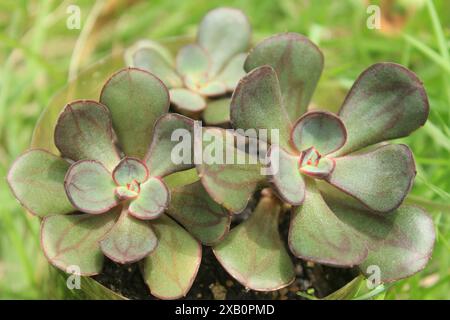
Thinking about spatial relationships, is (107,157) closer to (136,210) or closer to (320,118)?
(136,210)

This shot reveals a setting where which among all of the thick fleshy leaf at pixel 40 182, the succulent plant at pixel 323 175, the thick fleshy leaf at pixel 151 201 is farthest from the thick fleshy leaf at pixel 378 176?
the thick fleshy leaf at pixel 40 182

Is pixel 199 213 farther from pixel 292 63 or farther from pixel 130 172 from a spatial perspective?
pixel 292 63

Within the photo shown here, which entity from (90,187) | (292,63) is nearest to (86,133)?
(90,187)

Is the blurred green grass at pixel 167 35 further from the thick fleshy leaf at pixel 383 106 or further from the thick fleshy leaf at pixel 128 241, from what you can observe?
the thick fleshy leaf at pixel 128 241

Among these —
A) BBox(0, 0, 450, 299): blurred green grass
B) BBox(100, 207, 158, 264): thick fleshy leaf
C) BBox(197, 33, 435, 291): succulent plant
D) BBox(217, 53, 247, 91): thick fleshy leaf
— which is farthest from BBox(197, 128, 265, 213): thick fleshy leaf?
BBox(0, 0, 450, 299): blurred green grass

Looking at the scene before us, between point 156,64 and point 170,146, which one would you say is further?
point 156,64

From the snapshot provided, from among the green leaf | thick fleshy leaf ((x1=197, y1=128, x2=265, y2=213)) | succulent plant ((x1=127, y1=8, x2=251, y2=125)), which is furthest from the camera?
succulent plant ((x1=127, y1=8, x2=251, y2=125))

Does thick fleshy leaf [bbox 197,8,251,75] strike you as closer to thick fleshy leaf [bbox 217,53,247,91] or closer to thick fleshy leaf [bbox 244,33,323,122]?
thick fleshy leaf [bbox 217,53,247,91]
